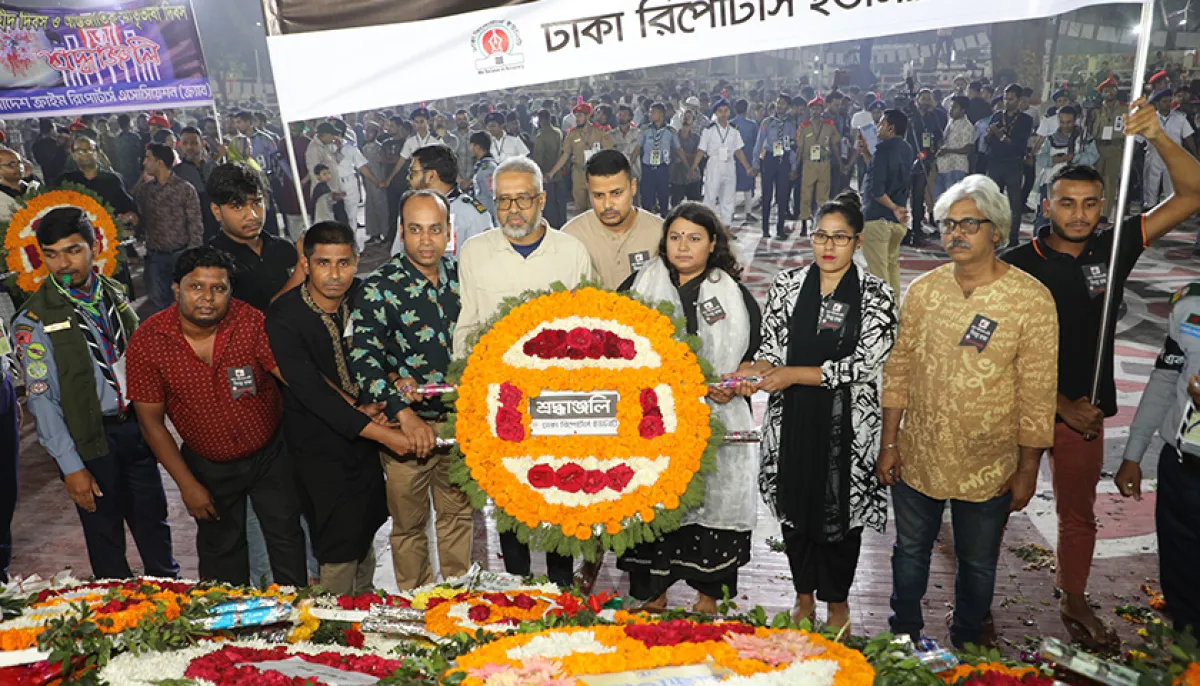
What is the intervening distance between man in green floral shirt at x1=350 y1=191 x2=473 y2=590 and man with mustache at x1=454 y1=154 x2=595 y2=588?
109mm

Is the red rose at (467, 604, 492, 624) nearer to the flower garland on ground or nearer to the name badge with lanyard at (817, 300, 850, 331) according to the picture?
the flower garland on ground

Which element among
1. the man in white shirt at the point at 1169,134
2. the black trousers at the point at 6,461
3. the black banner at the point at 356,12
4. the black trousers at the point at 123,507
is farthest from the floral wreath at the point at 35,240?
the man in white shirt at the point at 1169,134

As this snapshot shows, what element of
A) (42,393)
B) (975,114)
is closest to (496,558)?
(42,393)

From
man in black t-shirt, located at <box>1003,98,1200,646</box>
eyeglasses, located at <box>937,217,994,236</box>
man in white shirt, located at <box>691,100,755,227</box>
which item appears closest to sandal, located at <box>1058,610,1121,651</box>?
man in black t-shirt, located at <box>1003,98,1200,646</box>

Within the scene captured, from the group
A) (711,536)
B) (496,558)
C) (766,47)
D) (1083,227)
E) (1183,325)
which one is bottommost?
(496,558)

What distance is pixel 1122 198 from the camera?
3.64 m

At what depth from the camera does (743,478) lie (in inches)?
167

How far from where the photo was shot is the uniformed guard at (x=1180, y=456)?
3.58 metres

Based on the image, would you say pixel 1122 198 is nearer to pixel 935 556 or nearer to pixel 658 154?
pixel 935 556

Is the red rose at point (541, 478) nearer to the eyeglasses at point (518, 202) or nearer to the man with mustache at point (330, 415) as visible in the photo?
the man with mustache at point (330, 415)

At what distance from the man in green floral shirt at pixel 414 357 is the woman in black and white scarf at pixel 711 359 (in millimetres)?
909

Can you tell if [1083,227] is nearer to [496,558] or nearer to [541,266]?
[541,266]

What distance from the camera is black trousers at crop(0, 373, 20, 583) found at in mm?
4645

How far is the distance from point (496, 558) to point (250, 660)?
2623 mm
